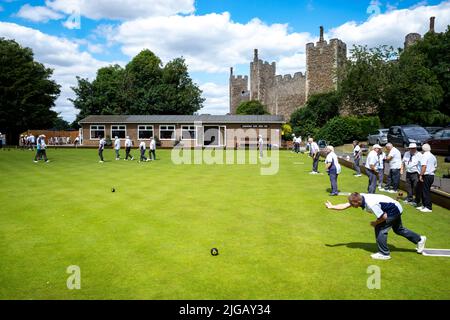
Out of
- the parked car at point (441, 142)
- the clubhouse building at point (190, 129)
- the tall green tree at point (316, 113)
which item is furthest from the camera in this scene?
the tall green tree at point (316, 113)

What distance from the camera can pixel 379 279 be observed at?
20.9 feet

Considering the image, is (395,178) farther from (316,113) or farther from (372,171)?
(316,113)

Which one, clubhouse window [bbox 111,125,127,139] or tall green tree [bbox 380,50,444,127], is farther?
clubhouse window [bbox 111,125,127,139]

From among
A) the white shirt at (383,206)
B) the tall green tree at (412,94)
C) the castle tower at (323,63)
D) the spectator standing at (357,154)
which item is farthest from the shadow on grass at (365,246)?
the castle tower at (323,63)

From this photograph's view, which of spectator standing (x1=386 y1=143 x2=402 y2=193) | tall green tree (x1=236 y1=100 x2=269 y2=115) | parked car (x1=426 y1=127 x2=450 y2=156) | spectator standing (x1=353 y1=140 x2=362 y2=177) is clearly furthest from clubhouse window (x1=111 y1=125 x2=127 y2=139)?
spectator standing (x1=386 y1=143 x2=402 y2=193)

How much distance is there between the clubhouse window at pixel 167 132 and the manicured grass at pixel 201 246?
31918 millimetres

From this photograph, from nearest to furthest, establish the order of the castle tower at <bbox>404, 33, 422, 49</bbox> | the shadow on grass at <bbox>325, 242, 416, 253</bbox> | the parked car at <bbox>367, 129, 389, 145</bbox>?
the shadow on grass at <bbox>325, 242, 416, 253</bbox> < the parked car at <bbox>367, 129, 389, 145</bbox> < the castle tower at <bbox>404, 33, 422, 49</bbox>

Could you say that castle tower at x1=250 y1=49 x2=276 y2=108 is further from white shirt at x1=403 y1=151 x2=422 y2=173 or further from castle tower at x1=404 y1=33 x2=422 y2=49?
white shirt at x1=403 y1=151 x2=422 y2=173

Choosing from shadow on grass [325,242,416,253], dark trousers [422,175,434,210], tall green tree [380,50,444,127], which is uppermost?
tall green tree [380,50,444,127]

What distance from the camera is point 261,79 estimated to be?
82000 millimetres

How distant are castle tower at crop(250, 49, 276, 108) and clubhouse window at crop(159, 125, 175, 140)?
123ft

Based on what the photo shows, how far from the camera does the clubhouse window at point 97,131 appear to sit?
47344 mm

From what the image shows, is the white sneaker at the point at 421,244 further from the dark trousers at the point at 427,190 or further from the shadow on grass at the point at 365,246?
the dark trousers at the point at 427,190

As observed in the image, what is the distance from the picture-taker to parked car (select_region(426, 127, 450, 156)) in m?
22.6
